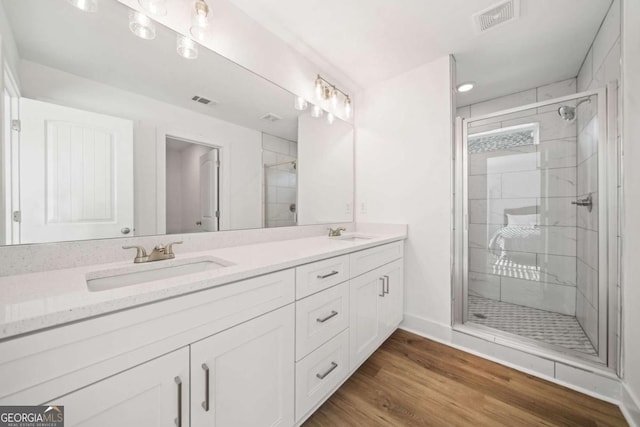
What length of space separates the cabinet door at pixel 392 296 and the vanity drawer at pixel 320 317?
0.53 m

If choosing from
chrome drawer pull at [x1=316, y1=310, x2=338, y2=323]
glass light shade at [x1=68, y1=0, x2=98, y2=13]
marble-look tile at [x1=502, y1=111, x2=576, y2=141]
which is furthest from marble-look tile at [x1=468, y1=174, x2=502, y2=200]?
glass light shade at [x1=68, y1=0, x2=98, y2=13]

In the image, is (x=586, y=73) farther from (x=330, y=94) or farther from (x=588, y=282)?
(x=330, y=94)

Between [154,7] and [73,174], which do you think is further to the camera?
[154,7]

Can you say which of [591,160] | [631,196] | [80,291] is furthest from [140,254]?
[591,160]

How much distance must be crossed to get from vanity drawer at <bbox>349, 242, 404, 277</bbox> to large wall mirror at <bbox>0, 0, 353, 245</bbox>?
66 cm

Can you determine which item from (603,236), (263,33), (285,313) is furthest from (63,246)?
(603,236)

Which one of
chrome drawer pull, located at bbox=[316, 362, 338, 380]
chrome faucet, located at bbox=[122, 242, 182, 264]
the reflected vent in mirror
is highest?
the reflected vent in mirror

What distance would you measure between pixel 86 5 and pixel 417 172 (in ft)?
7.04

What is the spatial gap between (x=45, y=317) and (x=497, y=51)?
2832 millimetres

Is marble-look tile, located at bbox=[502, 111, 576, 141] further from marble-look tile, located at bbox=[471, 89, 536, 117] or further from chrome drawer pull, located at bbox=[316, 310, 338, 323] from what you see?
chrome drawer pull, located at bbox=[316, 310, 338, 323]

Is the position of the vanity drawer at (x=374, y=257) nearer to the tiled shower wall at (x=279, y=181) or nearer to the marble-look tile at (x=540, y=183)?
the tiled shower wall at (x=279, y=181)

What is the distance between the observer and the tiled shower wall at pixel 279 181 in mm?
1682

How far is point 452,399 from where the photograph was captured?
51.6 inches

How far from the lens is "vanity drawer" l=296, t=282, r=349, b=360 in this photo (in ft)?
3.51
